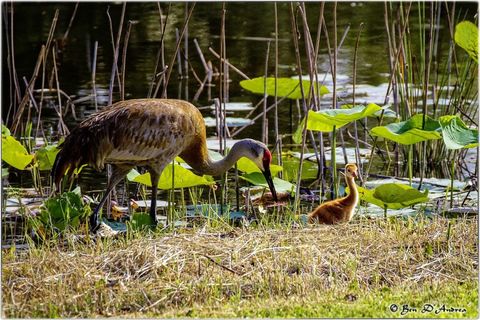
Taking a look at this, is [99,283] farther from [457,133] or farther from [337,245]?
[457,133]

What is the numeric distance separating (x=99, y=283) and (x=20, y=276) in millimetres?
517

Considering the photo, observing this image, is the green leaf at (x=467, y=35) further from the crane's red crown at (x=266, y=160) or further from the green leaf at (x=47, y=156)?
the green leaf at (x=47, y=156)

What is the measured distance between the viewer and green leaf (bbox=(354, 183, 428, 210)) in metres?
6.69

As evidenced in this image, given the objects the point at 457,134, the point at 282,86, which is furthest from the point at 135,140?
the point at 457,134

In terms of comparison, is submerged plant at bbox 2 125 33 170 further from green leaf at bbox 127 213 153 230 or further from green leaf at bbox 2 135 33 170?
green leaf at bbox 127 213 153 230

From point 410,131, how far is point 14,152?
2.78 metres

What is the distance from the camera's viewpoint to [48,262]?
550cm

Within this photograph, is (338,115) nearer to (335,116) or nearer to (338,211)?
(335,116)

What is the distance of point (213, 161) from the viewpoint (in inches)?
303

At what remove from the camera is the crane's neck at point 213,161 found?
7602mm

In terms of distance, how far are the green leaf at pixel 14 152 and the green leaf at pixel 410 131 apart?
2.45 metres

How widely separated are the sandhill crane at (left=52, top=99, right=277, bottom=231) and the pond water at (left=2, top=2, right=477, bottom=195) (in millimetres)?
2612

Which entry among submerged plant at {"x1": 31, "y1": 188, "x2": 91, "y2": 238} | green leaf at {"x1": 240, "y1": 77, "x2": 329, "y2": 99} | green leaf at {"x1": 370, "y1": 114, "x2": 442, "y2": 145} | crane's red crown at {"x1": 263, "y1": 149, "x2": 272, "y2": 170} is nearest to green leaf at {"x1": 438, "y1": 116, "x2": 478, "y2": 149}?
green leaf at {"x1": 370, "y1": 114, "x2": 442, "y2": 145}

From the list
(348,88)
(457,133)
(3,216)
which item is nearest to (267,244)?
(457,133)
